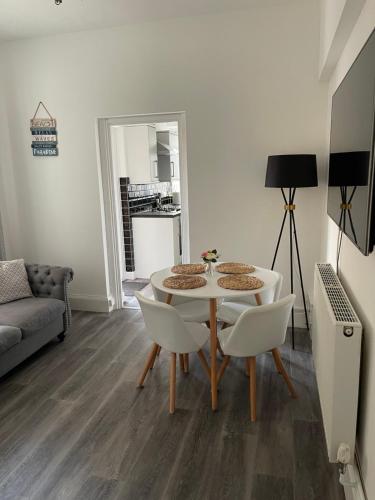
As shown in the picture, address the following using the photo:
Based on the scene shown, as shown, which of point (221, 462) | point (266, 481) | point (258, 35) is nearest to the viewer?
point (266, 481)

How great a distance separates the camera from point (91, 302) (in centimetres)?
419

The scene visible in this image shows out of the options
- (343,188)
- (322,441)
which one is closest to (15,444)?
(322,441)

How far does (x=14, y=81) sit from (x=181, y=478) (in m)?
4.03

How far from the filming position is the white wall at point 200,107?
3.22 meters

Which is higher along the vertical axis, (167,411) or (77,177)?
(77,177)

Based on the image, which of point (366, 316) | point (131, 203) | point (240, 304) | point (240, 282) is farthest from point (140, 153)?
point (366, 316)

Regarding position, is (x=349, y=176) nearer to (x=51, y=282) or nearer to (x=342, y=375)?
(x=342, y=375)

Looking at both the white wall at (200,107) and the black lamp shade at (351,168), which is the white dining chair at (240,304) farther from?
the black lamp shade at (351,168)

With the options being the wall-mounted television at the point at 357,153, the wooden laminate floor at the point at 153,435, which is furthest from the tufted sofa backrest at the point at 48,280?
the wall-mounted television at the point at 357,153

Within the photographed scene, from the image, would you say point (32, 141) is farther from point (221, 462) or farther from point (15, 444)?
point (221, 462)

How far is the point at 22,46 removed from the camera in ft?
12.5

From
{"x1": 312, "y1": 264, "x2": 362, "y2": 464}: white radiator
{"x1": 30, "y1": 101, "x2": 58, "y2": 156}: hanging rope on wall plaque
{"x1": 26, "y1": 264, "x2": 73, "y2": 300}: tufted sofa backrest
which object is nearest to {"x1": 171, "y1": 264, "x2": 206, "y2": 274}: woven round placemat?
{"x1": 26, "y1": 264, "x2": 73, "y2": 300}: tufted sofa backrest

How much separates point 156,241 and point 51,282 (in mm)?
1786

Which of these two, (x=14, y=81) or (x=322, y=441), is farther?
(x=14, y=81)
